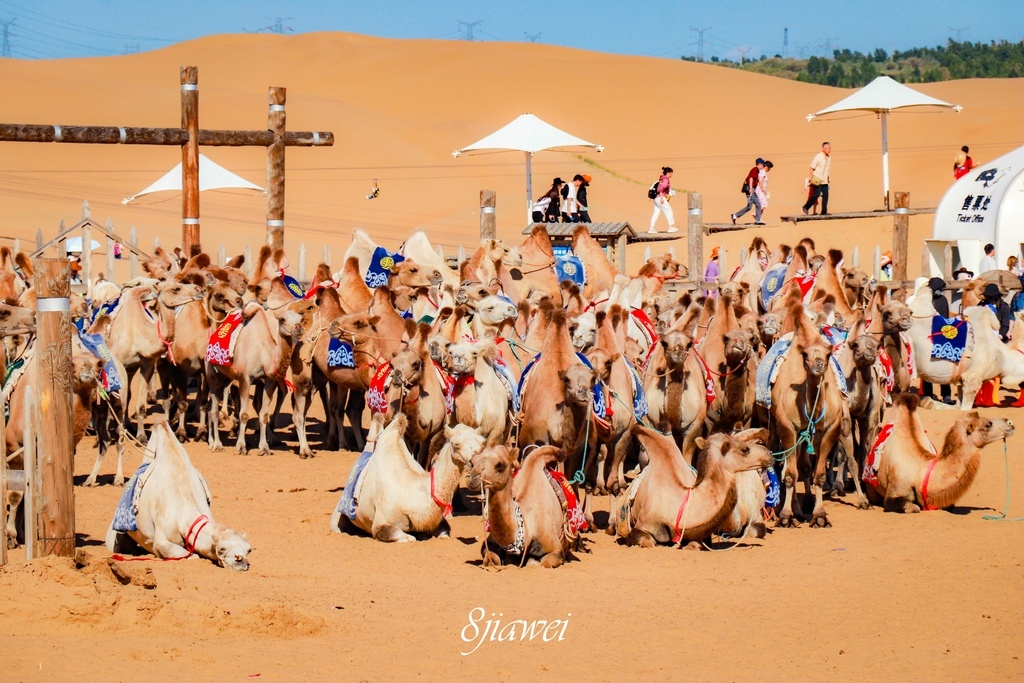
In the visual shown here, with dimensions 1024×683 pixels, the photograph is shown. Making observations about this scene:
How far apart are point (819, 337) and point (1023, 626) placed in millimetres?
3275

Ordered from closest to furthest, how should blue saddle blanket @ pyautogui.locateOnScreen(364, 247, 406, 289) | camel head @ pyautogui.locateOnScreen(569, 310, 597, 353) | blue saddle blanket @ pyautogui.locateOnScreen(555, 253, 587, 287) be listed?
camel head @ pyautogui.locateOnScreen(569, 310, 597, 353), blue saddle blanket @ pyautogui.locateOnScreen(364, 247, 406, 289), blue saddle blanket @ pyautogui.locateOnScreen(555, 253, 587, 287)

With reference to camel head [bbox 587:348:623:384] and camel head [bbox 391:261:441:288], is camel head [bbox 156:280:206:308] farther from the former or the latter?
camel head [bbox 587:348:623:384]

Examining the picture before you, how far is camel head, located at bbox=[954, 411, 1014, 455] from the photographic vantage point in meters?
11.1

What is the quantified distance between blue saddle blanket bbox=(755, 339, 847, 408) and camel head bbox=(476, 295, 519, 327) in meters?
2.16

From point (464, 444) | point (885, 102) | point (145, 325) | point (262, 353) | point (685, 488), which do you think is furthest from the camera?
point (885, 102)

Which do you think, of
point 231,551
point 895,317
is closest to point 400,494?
point 231,551

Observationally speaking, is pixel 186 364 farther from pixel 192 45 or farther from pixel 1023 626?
pixel 192 45

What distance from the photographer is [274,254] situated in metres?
16.1

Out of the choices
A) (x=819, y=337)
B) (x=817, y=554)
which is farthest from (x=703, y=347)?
(x=817, y=554)

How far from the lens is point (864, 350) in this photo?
11.3 metres

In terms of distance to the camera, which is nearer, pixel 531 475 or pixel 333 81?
pixel 531 475

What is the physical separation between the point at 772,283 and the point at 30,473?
985 cm

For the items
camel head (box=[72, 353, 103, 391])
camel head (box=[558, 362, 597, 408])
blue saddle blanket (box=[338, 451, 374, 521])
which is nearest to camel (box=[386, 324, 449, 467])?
blue saddle blanket (box=[338, 451, 374, 521])

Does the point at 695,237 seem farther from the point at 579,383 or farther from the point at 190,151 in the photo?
the point at 579,383
